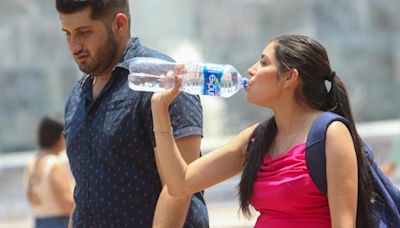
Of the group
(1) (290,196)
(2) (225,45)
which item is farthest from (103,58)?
(2) (225,45)

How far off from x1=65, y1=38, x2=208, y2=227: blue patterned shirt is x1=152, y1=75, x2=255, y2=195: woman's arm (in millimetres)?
157

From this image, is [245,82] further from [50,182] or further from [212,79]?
→ [50,182]

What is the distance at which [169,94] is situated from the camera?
11.5 feet

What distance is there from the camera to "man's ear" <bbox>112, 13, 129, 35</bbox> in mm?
3938

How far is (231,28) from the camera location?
13812 millimetres

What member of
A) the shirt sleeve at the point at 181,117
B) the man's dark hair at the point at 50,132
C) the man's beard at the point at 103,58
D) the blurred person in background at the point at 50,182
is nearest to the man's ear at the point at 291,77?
the shirt sleeve at the point at 181,117

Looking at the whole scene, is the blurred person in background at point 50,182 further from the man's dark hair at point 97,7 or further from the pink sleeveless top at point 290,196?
the pink sleeveless top at point 290,196

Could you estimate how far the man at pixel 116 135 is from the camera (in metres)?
3.78

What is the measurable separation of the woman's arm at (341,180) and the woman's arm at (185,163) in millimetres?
409

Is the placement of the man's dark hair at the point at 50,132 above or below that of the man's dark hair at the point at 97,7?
below

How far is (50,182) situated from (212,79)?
128 inches

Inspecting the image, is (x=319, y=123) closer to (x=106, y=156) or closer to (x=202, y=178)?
(x=202, y=178)

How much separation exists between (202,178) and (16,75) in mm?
10517

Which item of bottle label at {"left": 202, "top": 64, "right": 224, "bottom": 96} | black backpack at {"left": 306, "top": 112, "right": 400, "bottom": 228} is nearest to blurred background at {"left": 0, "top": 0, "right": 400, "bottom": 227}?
bottle label at {"left": 202, "top": 64, "right": 224, "bottom": 96}
